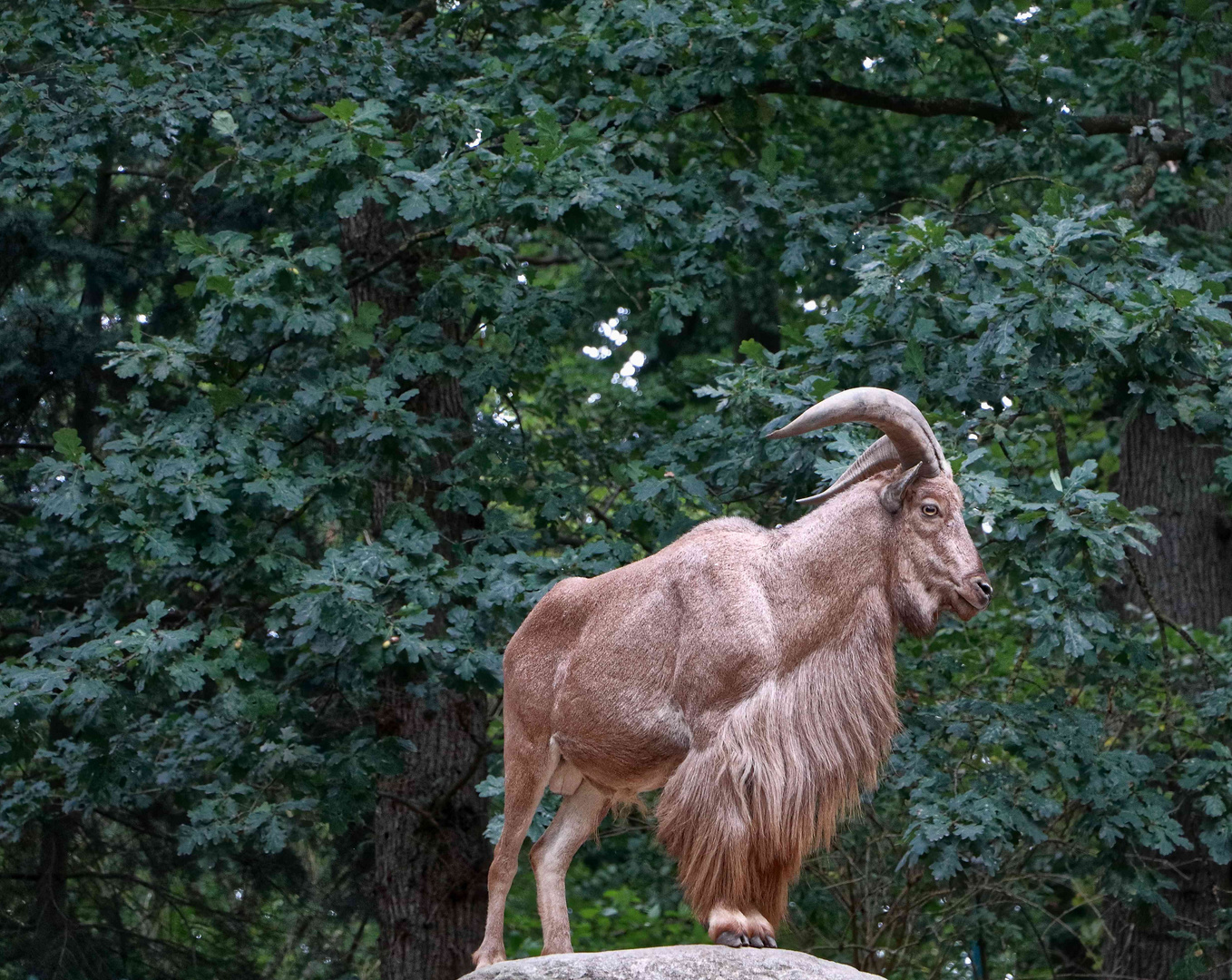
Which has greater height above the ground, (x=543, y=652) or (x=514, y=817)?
(x=543, y=652)

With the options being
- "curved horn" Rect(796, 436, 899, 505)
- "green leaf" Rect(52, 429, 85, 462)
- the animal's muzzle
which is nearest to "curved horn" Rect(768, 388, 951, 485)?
"curved horn" Rect(796, 436, 899, 505)

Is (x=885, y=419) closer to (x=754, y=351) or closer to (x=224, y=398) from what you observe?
(x=754, y=351)

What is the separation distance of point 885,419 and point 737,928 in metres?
1.81

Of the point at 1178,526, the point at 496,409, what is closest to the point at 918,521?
the point at 496,409

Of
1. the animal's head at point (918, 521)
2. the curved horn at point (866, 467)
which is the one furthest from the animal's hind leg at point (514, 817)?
the animal's head at point (918, 521)

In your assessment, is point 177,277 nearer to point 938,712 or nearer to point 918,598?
point 938,712

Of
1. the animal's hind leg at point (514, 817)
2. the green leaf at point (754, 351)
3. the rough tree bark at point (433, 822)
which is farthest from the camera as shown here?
the rough tree bark at point (433, 822)

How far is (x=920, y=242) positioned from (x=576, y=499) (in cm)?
249

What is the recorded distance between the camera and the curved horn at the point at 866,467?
581 centimetres

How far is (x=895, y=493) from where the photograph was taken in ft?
18.2

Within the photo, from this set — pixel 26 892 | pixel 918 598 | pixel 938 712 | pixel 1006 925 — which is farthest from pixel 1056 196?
pixel 26 892

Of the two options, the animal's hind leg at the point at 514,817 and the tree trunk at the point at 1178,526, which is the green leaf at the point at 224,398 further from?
the tree trunk at the point at 1178,526

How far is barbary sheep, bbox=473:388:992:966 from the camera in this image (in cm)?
537

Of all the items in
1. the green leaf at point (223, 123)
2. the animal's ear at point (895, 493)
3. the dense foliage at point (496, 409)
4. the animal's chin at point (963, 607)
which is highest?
the animal's ear at point (895, 493)
